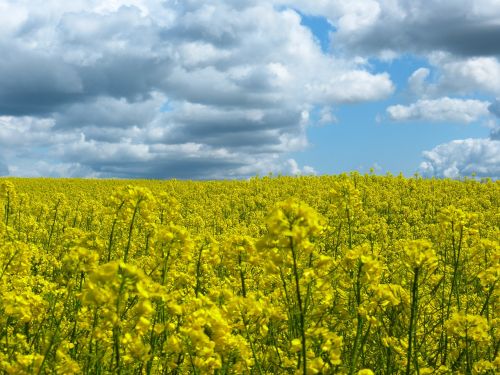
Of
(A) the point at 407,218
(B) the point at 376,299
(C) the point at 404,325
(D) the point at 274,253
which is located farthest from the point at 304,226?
(A) the point at 407,218

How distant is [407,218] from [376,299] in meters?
13.1

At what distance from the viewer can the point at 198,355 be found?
3.14 m

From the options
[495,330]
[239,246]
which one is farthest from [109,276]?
[495,330]

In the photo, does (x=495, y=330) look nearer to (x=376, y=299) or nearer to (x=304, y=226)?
(x=376, y=299)

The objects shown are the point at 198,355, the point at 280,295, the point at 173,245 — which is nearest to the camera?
the point at 198,355

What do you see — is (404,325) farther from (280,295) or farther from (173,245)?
(173,245)

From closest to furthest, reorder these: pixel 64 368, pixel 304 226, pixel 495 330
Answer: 1. pixel 304 226
2. pixel 64 368
3. pixel 495 330

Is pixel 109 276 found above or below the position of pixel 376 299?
above

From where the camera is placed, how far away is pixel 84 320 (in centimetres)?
460

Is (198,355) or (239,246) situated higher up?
(239,246)

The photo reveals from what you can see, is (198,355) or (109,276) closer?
(109,276)

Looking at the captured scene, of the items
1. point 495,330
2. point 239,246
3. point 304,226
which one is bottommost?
point 495,330

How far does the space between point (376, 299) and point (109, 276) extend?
6.60 ft

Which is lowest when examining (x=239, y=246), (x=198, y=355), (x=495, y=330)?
(x=495, y=330)
